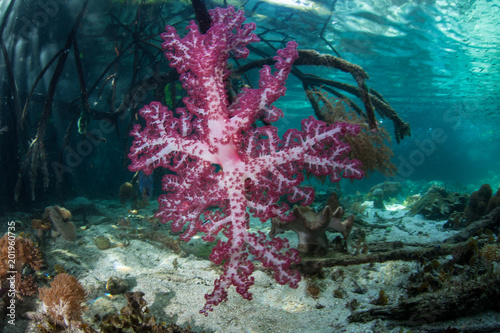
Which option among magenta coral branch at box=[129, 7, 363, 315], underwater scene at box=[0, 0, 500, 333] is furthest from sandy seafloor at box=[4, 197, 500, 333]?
magenta coral branch at box=[129, 7, 363, 315]

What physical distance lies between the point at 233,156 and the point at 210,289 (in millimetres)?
1609

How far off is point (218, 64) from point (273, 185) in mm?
1304

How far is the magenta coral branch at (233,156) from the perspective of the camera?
2154 millimetres

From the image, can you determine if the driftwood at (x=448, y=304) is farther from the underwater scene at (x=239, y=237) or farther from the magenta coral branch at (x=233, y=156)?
the magenta coral branch at (x=233, y=156)

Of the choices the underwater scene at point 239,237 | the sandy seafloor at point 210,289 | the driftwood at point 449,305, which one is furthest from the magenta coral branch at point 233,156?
the driftwood at point 449,305

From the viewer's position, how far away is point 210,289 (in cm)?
269

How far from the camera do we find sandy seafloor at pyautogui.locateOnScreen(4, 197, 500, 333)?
2193mm

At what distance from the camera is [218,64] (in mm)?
2297

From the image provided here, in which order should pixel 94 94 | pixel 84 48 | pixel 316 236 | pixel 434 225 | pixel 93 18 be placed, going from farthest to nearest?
1. pixel 94 94
2. pixel 84 48
3. pixel 93 18
4. pixel 434 225
5. pixel 316 236

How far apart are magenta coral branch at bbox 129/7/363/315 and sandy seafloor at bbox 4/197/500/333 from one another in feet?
1.42

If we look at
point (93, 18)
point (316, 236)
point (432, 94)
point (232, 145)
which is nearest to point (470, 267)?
point (316, 236)

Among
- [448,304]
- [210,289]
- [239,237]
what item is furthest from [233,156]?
[448,304]

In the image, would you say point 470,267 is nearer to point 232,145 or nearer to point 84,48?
point 232,145

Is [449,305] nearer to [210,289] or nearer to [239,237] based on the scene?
[239,237]
